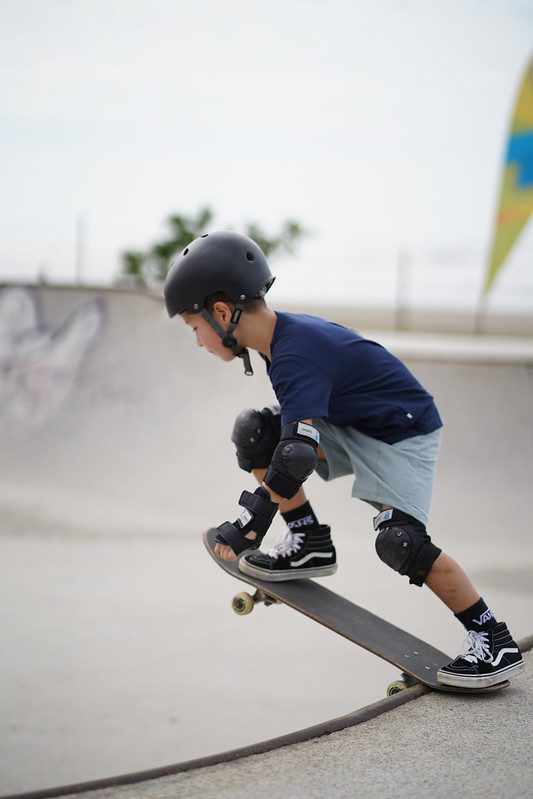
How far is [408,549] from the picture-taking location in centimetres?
288

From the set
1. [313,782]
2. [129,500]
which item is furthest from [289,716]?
[129,500]

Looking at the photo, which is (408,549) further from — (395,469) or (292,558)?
(292,558)

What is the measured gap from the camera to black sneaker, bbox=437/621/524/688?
2.91 meters

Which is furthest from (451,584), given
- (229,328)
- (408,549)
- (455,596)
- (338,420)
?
(229,328)

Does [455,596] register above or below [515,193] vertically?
above

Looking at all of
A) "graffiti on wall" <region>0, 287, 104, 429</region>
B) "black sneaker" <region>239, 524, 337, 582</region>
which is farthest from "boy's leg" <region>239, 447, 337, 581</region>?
"graffiti on wall" <region>0, 287, 104, 429</region>

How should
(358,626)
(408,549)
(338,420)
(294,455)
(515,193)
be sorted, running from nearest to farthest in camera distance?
1. (294,455)
2. (408,549)
3. (338,420)
4. (358,626)
5. (515,193)

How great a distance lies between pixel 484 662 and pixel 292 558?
93 centimetres

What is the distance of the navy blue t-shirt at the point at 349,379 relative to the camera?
284 centimetres

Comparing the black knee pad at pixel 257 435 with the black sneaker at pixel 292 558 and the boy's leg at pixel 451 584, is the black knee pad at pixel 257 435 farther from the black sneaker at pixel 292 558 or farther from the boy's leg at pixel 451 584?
the boy's leg at pixel 451 584

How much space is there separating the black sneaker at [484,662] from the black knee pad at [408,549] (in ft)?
1.06

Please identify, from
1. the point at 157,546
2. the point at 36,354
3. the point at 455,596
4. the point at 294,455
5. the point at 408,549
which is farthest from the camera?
the point at 36,354

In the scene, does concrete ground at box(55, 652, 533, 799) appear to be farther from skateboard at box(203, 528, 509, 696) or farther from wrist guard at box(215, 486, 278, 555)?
wrist guard at box(215, 486, 278, 555)

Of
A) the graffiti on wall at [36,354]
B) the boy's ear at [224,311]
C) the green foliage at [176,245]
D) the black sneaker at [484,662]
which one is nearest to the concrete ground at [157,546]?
the graffiti on wall at [36,354]
